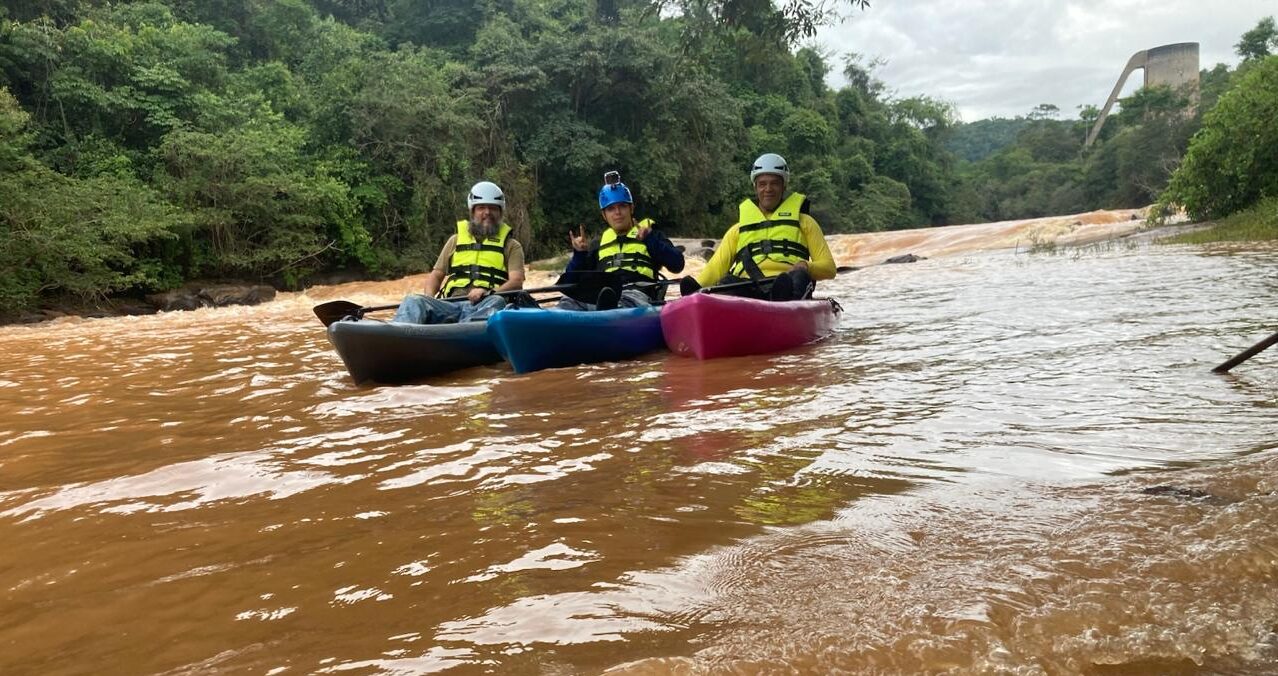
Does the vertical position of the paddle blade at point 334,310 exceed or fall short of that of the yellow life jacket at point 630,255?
it falls short

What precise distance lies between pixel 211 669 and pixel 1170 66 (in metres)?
70.6

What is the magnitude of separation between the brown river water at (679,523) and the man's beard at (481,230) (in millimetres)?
1854

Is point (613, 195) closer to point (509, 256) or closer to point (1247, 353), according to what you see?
point (509, 256)

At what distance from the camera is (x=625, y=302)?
19.3ft

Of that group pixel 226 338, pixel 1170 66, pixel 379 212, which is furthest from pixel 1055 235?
pixel 1170 66

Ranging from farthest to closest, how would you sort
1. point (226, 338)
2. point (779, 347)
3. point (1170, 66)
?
1. point (1170, 66)
2. point (226, 338)
3. point (779, 347)

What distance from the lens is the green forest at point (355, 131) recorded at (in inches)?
501

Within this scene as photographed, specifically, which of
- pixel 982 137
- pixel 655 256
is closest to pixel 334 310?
pixel 655 256

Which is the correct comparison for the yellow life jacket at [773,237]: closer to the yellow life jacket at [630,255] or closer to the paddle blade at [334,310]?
the yellow life jacket at [630,255]

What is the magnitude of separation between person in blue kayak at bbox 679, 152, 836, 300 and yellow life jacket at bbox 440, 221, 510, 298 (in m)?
1.40

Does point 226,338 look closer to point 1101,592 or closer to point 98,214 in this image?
point 98,214

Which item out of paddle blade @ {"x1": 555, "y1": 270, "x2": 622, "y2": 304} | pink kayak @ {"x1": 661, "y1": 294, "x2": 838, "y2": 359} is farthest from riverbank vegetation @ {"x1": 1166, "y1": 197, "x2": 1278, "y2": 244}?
paddle blade @ {"x1": 555, "y1": 270, "x2": 622, "y2": 304}

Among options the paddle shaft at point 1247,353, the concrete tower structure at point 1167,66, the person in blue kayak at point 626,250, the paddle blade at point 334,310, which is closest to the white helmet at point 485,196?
the person in blue kayak at point 626,250

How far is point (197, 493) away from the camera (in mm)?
2547
